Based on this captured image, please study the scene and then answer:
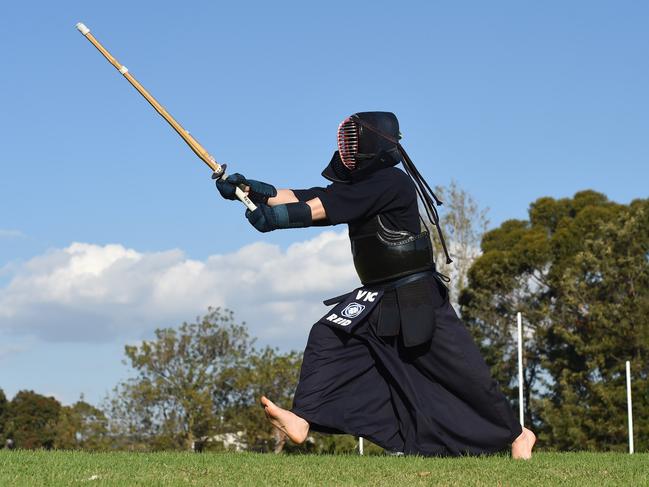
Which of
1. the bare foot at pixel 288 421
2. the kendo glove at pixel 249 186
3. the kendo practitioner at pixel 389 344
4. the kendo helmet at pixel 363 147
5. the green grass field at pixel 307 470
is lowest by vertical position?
the green grass field at pixel 307 470

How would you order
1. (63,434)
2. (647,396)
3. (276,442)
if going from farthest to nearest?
(63,434) < (276,442) < (647,396)

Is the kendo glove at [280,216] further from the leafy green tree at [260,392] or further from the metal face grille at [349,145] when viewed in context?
the leafy green tree at [260,392]

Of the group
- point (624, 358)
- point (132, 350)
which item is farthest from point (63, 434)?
point (624, 358)

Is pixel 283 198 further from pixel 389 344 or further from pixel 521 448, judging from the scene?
pixel 521 448

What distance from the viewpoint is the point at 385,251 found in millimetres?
7449

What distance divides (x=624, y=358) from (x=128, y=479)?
31193mm

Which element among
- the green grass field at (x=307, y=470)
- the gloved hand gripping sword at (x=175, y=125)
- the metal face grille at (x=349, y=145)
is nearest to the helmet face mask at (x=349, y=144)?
→ the metal face grille at (x=349, y=145)

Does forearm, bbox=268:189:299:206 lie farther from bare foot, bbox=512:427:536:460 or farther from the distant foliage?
the distant foliage

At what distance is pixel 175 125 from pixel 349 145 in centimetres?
139

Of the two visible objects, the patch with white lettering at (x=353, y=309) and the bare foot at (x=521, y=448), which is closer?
the patch with white lettering at (x=353, y=309)

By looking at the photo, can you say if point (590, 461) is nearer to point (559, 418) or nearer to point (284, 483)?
point (284, 483)

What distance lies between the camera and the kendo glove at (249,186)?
7367 mm

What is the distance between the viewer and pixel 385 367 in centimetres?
769

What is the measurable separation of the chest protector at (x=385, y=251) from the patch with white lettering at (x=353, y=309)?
4.8 inches
